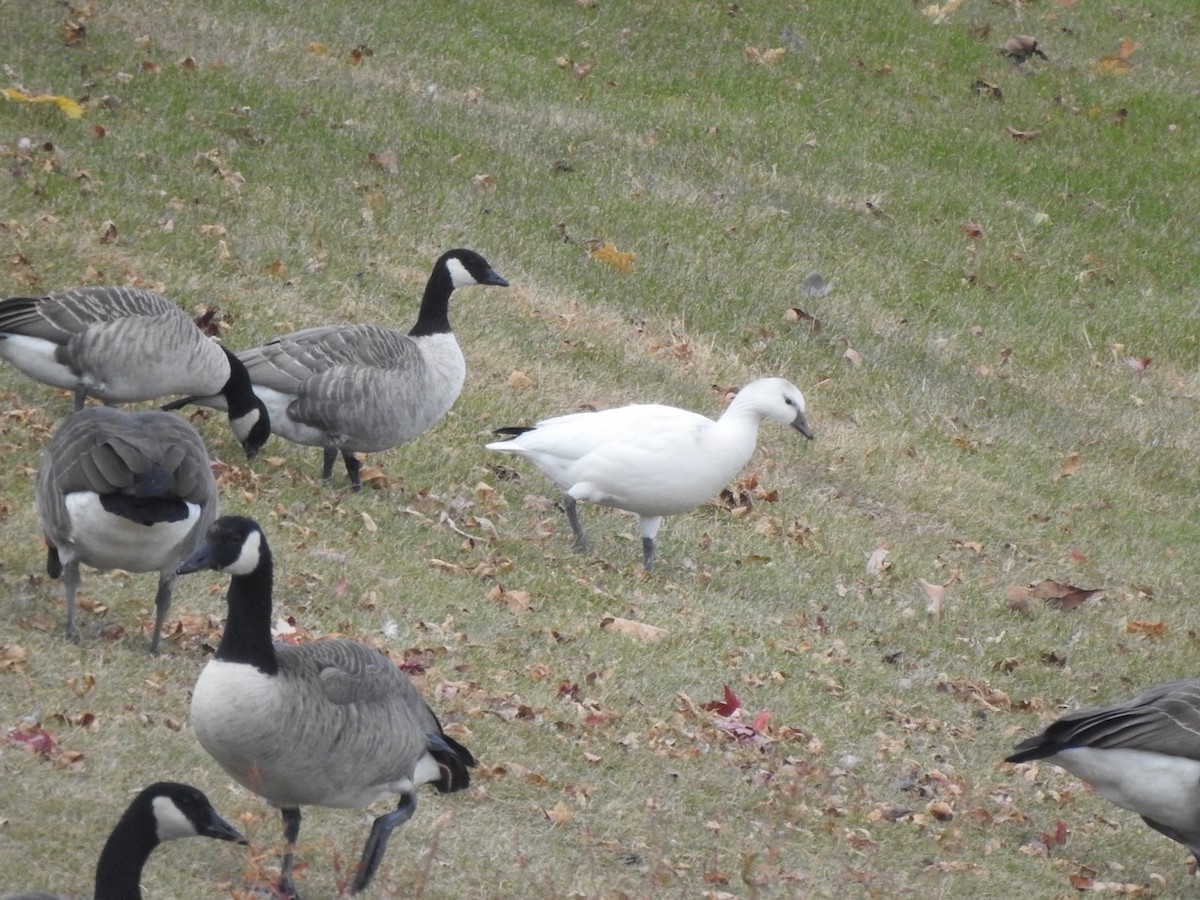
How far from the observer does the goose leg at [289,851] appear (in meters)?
5.31

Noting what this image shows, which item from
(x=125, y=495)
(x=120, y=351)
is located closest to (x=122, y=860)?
(x=125, y=495)

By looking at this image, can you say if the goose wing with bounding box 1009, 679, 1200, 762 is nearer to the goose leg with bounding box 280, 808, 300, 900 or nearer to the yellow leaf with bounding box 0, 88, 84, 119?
the goose leg with bounding box 280, 808, 300, 900

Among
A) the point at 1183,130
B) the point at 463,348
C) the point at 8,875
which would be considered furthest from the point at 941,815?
the point at 1183,130

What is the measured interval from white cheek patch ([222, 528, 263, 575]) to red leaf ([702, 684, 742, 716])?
3.23m

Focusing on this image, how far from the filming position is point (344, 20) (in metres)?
18.8

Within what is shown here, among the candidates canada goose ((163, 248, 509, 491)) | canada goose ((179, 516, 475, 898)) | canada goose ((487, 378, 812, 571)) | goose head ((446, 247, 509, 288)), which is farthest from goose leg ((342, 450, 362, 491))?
canada goose ((179, 516, 475, 898))

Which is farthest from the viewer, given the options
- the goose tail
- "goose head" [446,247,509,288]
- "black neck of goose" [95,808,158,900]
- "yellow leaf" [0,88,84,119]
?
"yellow leaf" [0,88,84,119]

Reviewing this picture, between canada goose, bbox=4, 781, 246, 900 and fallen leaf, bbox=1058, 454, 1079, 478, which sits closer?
canada goose, bbox=4, 781, 246, 900

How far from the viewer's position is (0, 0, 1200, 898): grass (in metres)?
6.76

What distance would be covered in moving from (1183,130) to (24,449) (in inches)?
655

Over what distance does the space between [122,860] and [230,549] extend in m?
1.12

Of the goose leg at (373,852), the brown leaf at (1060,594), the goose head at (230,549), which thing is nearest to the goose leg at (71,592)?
the goose head at (230,549)

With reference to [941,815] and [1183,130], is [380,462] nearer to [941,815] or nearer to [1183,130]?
[941,815]

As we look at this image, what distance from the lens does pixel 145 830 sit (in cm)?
458
